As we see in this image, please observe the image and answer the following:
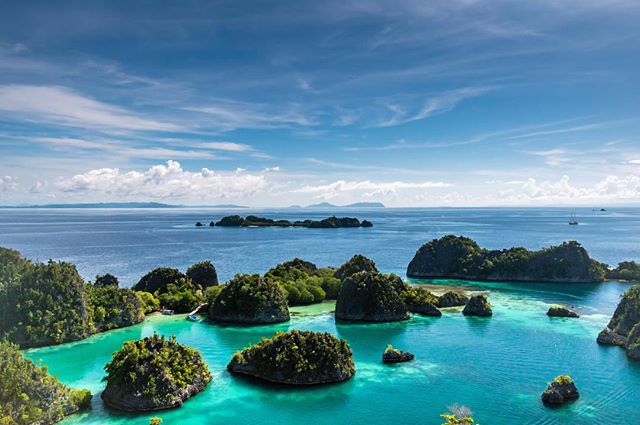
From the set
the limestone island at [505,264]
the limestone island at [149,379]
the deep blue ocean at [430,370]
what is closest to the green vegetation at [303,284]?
the deep blue ocean at [430,370]

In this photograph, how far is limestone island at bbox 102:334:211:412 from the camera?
3744 centimetres

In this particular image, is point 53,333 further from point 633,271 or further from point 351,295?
point 633,271

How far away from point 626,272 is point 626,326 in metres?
56.6

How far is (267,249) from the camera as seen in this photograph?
167m

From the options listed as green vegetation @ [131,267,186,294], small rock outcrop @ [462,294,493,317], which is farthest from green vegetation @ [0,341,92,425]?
small rock outcrop @ [462,294,493,317]

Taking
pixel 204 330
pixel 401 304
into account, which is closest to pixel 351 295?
pixel 401 304

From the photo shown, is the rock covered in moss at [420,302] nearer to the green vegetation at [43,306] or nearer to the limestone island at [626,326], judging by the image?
the limestone island at [626,326]

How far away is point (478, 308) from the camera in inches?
2753

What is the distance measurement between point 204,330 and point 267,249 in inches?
4148

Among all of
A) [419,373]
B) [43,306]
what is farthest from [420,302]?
[43,306]

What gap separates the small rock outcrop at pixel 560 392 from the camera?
38562 millimetres

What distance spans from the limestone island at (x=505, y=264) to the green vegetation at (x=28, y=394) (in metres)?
85.4

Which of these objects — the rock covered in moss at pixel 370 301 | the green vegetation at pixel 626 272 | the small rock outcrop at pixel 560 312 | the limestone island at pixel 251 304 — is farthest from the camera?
the green vegetation at pixel 626 272

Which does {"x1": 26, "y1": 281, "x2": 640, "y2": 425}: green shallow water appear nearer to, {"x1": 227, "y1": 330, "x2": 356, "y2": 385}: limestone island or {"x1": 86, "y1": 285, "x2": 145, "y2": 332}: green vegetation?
{"x1": 227, "y1": 330, "x2": 356, "y2": 385}: limestone island
